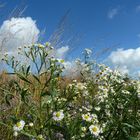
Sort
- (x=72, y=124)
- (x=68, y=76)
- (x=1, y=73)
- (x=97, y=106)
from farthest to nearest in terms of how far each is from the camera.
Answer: (x=68, y=76) < (x=1, y=73) < (x=97, y=106) < (x=72, y=124)

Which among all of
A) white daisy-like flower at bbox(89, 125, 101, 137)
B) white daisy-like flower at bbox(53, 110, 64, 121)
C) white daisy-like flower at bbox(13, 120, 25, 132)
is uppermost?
white daisy-like flower at bbox(89, 125, 101, 137)

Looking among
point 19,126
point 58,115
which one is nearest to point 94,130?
point 58,115

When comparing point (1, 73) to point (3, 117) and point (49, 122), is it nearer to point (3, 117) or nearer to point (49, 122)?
point (3, 117)

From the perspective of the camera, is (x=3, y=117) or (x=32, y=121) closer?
(x=32, y=121)

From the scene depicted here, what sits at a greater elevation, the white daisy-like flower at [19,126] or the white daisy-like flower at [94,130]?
the white daisy-like flower at [94,130]

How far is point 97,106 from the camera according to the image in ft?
9.82

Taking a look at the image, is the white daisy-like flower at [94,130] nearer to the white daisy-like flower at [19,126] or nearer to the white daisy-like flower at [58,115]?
the white daisy-like flower at [58,115]

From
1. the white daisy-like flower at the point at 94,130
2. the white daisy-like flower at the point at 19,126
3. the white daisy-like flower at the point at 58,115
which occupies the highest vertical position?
the white daisy-like flower at the point at 94,130

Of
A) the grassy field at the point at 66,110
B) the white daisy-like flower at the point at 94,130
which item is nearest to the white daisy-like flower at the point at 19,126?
the grassy field at the point at 66,110

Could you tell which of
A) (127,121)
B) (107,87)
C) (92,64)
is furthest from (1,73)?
(127,121)

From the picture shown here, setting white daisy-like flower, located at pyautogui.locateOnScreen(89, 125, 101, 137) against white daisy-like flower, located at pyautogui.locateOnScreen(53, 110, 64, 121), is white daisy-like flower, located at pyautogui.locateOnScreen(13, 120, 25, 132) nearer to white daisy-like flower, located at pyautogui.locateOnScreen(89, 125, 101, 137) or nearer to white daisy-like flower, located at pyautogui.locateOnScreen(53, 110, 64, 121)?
white daisy-like flower, located at pyautogui.locateOnScreen(53, 110, 64, 121)

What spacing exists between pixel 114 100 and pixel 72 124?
2.08 ft

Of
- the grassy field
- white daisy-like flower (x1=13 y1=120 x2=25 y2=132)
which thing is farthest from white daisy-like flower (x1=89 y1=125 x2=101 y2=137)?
white daisy-like flower (x1=13 y1=120 x2=25 y2=132)

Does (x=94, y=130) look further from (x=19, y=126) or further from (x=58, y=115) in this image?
(x=19, y=126)
